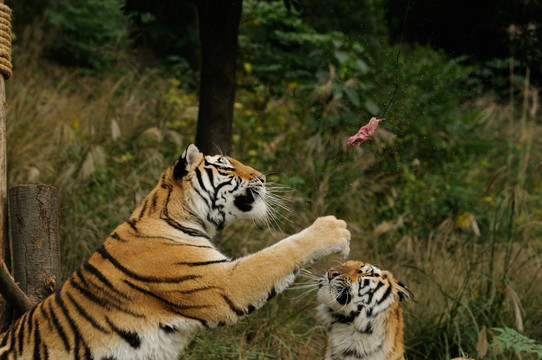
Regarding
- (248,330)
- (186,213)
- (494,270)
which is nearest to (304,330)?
(248,330)

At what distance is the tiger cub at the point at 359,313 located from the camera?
10.7 feet

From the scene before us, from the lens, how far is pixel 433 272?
17.6 feet

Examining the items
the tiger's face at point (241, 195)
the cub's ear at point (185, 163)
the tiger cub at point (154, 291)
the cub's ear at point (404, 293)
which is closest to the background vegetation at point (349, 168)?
the cub's ear at point (404, 293)

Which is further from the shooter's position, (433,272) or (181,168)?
(433,272)

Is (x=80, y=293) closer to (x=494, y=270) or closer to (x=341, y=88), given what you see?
(x=494, y=270)

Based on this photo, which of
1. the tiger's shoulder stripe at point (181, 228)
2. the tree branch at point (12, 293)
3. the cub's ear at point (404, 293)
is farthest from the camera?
the cub's ear at point (404, 293)

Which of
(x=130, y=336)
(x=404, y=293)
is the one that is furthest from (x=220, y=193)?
(x=404, y=293)

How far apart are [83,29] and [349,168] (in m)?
7.37

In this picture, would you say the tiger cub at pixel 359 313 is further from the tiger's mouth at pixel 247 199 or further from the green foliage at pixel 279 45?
the green foliage at pixel 279 45

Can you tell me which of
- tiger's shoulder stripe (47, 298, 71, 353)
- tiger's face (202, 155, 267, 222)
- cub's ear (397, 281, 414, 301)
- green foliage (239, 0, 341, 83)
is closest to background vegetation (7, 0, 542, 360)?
green foliage (239, 0, 341, 83)

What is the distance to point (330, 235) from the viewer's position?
2812mm

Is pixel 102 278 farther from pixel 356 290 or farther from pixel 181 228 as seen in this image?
pixel 356 290

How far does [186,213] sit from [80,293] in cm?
62

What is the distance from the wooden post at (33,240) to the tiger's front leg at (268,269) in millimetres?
1283
